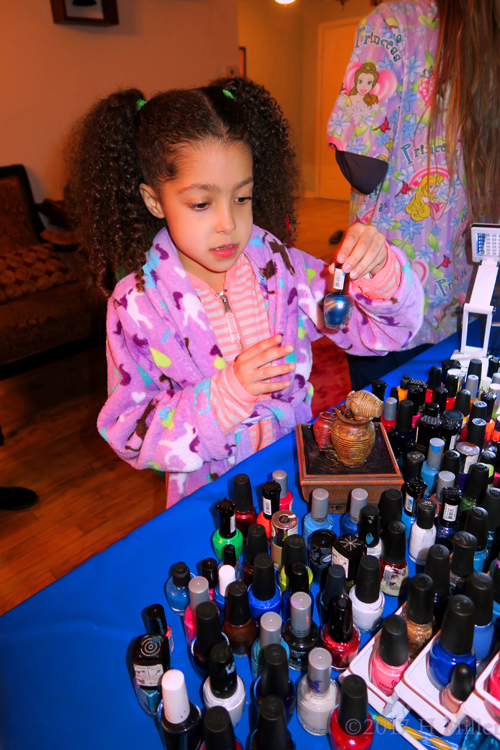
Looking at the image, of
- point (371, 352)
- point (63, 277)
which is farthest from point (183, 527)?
point (63, 277)

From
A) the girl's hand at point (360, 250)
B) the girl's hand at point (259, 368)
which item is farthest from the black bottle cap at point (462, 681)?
the girl's hand at point (360, 250)

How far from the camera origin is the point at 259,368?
2.48ft

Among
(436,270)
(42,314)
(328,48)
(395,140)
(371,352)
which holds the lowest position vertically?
(42,314)

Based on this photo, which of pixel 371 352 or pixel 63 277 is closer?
pixel 371 352

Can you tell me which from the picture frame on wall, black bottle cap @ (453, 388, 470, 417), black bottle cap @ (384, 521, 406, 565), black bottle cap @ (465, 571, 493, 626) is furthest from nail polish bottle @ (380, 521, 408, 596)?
the picture frame on wall

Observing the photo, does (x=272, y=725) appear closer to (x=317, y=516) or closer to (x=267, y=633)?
(x=267, y=633)

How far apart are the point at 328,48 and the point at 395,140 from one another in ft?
18.5

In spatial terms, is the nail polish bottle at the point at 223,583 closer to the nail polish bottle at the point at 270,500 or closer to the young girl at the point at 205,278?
the nail polish bottle at the point at 270,500

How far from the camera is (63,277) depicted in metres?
2.56

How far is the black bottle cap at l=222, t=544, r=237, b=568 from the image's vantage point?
624mm

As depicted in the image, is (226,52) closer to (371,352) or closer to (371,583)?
(371,352)

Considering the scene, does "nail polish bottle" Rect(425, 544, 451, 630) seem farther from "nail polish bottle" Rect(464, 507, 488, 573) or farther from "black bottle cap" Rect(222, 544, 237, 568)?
"black bottle cap" Rect(222, 544, 237, 568)

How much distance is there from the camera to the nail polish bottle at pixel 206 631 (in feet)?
1.67

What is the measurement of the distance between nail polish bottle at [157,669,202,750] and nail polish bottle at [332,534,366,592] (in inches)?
8.6
